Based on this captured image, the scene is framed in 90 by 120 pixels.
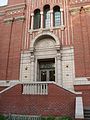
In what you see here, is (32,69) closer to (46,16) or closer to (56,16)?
(46,16)

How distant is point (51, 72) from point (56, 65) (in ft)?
3.70

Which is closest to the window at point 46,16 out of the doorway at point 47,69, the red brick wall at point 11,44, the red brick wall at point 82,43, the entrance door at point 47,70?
the red brick wall at point 11,44

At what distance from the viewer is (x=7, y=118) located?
11156 mm

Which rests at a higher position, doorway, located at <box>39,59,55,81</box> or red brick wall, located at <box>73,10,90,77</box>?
red brick wall, located at <box>73,10,90,77</box>

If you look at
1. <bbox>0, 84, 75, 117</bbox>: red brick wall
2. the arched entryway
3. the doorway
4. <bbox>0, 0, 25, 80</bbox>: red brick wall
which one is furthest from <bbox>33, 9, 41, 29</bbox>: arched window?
<bbox>0, 84, 75, 117</bbox>: red brick wall

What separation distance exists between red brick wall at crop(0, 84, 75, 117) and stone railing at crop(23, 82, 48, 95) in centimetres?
22

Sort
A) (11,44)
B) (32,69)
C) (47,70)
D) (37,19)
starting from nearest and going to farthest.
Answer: (32,69)
(47,70)
(11,44)
(37,19)

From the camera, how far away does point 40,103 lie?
11695mm

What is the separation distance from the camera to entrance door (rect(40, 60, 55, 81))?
52.0ft

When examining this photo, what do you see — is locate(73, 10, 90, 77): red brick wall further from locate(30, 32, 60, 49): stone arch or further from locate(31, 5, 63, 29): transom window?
locate(31, 5, 63, 29): transom window

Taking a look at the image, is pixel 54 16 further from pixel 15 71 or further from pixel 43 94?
pixel 43 94

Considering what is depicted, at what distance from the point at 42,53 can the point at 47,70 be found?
1.58m

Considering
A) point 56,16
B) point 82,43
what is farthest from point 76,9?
point 82,43

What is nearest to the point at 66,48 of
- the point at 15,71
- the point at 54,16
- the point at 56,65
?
the point at 56,65
